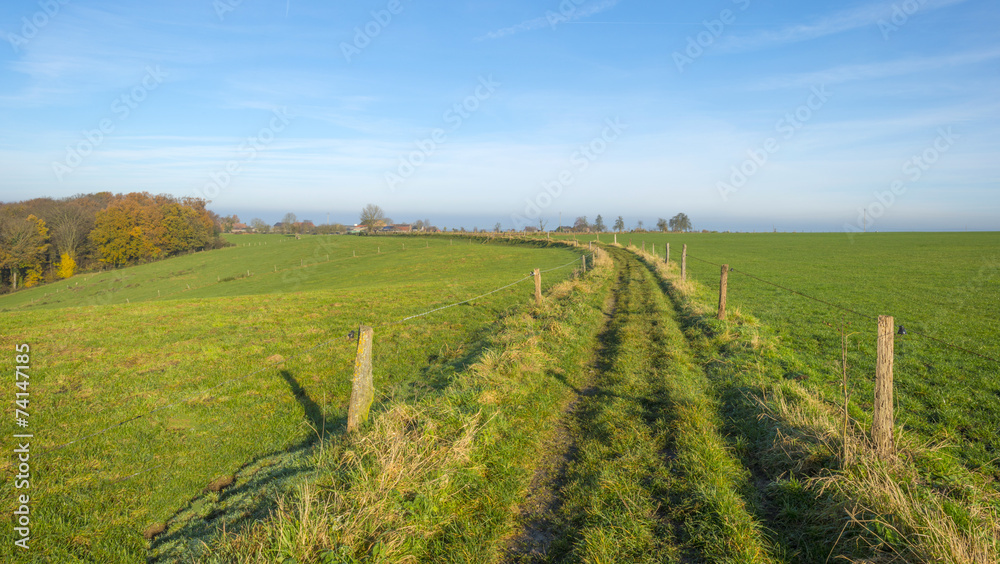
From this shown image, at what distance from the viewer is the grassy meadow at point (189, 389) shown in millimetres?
5258

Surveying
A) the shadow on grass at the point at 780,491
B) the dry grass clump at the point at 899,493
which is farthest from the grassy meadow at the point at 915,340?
the shadow on grass at the point at 780,491

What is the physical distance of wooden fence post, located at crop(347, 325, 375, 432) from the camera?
600 cm

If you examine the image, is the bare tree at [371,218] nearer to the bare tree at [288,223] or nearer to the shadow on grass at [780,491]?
the bare tree at [288,223]

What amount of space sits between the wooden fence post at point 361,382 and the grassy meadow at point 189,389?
0.79 m

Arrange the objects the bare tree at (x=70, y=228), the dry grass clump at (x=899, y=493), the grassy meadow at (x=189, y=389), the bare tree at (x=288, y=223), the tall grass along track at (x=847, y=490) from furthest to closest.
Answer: the bare tree at (x=288, y=223)
the bare tree at (x=70, y=228)
the grassy meadow at (x=189, y=389)
the tall grass along track at (x=847, y=490)
the dry grass clump at (x=899, y=493)

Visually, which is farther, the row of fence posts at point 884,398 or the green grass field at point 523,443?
the row of fence posts at point 884,398

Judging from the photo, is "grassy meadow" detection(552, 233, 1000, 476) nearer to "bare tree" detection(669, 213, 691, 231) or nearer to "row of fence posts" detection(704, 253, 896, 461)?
"row of fence posts" detection(704, 253, 896, 461)

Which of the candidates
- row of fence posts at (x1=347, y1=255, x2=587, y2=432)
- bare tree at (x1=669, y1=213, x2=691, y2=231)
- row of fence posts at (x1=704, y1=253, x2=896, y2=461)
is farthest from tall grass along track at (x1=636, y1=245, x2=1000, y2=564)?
bare tree at (x1=669, y1=213, x2=691, y2=231)

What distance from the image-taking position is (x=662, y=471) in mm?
5055

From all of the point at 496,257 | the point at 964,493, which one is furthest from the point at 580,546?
the point at 496,257

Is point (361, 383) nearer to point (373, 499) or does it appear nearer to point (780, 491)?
point (373, 499)

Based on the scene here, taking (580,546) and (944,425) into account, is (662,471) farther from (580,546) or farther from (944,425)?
(944,425)

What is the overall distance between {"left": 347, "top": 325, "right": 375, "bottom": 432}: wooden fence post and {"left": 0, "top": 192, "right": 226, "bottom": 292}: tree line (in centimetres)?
6845

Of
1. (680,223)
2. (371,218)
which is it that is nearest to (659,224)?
(680,223)
